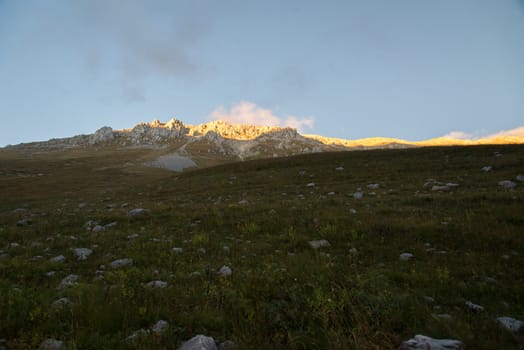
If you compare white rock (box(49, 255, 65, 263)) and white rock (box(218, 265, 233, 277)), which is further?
white rock (box(49, 255, 65, 263))

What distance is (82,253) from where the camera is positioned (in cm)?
838

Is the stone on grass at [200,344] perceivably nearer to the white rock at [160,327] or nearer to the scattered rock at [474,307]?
the white rock at [160,327]

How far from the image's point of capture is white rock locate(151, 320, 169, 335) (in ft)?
12.8

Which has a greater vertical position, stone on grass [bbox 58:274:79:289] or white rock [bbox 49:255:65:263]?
stone on grass [bbox 58:274:79:289]

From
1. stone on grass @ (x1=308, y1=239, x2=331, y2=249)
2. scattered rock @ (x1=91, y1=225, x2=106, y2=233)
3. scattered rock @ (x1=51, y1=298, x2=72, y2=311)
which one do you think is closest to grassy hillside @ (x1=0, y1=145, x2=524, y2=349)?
scattered rock @ (x1=51, y1=298, x2=72, y2=311)

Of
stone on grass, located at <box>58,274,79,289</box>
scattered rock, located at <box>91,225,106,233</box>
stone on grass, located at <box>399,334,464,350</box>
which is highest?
stone on grass, located at <box>399,334,464,350</box>

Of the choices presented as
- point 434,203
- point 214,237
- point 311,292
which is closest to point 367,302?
point 311,292

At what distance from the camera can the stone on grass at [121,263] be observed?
7.19 meters

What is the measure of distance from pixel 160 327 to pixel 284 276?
277 centimetres

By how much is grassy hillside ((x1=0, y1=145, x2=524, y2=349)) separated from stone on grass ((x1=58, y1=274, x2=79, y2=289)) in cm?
14

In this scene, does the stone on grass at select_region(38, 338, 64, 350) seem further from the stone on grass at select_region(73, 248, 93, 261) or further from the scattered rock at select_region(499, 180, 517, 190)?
the scattered rock at select_region(499, 180, 517, 190)

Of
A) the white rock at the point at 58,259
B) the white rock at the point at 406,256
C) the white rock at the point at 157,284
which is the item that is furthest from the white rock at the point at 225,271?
the white rock at the point at 58,259

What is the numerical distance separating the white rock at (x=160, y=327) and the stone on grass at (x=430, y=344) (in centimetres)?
331

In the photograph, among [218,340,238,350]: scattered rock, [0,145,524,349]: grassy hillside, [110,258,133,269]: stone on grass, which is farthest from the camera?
[110,258,133,269]: stone on grass
